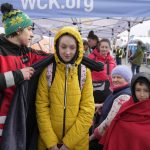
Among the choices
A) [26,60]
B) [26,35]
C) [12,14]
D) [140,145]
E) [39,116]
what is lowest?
[140,145]

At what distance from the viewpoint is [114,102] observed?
280 centimetres

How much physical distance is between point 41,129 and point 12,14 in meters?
0.94

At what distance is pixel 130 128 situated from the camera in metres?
2.48

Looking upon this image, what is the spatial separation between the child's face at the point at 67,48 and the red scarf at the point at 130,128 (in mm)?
612

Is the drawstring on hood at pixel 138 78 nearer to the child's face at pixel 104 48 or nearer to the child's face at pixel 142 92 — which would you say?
the child's face at pixel 142 92

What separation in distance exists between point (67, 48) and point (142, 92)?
0.71m

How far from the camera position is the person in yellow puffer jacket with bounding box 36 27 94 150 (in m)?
2.49

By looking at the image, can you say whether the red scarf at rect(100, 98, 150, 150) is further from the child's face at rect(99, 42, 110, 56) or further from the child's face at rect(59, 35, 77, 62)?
the child's face at rect(99, 42, 110, 56)

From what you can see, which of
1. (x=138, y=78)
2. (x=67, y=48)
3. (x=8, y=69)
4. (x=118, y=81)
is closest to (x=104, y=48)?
(x=118, y=81)

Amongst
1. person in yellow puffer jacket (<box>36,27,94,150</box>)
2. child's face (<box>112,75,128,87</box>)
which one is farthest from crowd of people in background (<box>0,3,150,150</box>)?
child's face (<box>112,75,128,87</box>)

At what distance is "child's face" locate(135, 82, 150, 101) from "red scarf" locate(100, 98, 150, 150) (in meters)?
0.07

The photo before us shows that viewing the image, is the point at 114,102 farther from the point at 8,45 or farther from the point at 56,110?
the point at 8,45

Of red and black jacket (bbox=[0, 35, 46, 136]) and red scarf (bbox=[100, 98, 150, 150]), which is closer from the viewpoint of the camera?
red and black jacket (bbox=[0, 35, 46, 136])

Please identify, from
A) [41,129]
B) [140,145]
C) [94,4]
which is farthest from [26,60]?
[94,4]
